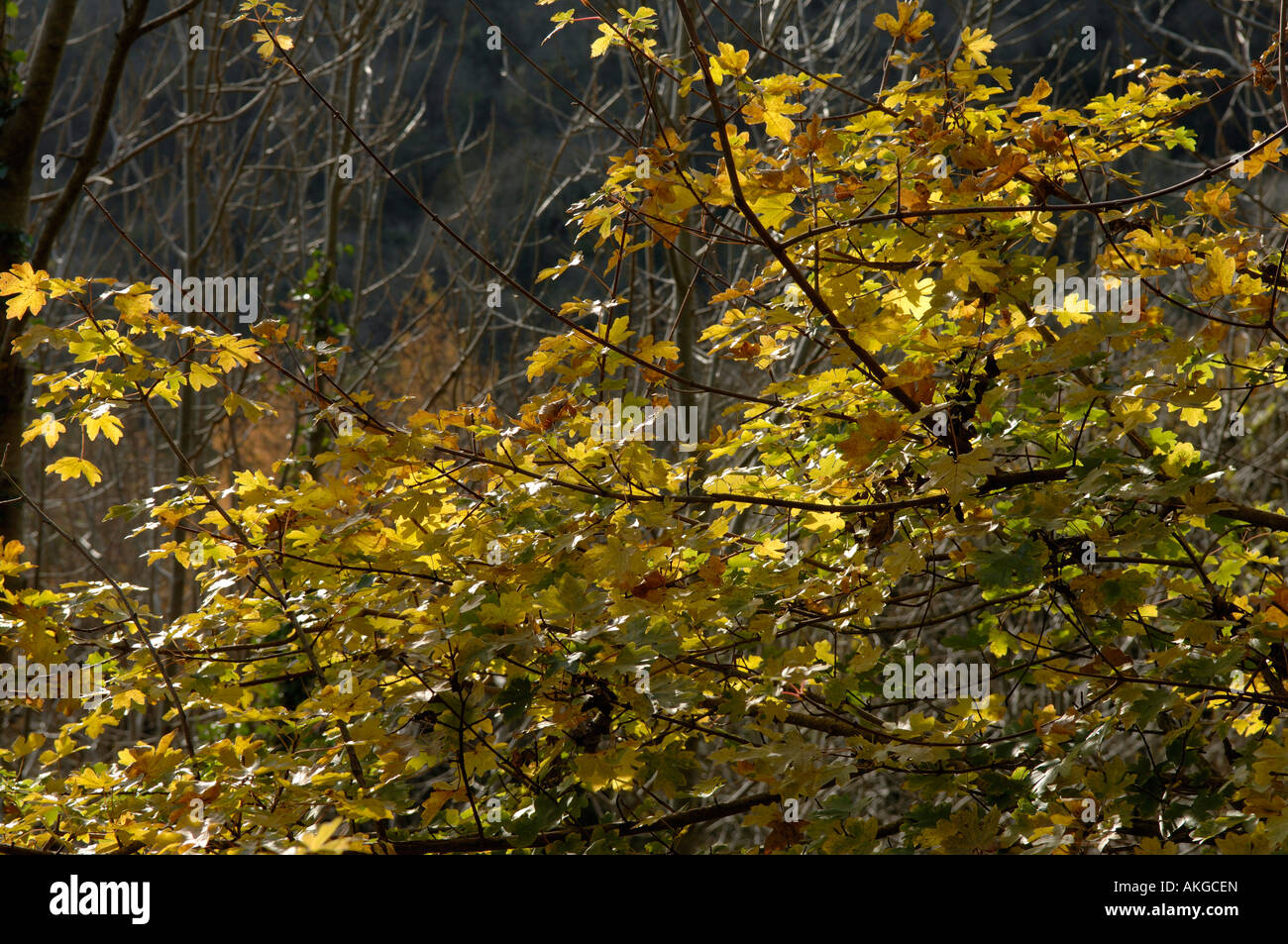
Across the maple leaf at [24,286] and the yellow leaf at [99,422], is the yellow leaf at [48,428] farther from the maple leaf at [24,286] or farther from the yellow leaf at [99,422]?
the maple leaf at [24,286]

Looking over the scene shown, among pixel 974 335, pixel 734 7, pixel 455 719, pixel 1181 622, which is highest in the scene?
pixel 734 7

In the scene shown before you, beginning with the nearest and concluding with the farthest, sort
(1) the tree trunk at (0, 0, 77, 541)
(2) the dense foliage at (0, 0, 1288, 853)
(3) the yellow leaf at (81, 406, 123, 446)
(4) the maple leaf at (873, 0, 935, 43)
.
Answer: (2) the dense foliage at (0, 0, 1288, 853)
(3) the yellow leaf at (81, 406, 123, 446)
(4) the maple leaf at (873, 0, 935, 43)
(1) the tree trunk at (0, 0, 77, 541)

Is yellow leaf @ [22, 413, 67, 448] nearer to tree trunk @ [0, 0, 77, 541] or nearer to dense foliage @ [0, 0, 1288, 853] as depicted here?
dense foliage @ [0, 0, 1288, 853]

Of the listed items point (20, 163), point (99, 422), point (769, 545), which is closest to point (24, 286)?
point (99, 422)

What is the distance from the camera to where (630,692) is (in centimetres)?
193

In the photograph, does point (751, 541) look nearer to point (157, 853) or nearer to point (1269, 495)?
point (157, 853)

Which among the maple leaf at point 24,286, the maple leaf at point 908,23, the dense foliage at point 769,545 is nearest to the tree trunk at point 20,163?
the dense foliage at point 769,545

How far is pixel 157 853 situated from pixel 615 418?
1183 mm

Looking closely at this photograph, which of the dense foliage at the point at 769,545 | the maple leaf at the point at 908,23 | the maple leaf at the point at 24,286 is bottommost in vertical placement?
the dense foliage at the point at 769,545

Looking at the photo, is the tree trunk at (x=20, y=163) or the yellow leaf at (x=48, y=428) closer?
the yellow leaf at (x=48, y=428)

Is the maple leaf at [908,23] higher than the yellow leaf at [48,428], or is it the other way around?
the maple leaf at [908,23]

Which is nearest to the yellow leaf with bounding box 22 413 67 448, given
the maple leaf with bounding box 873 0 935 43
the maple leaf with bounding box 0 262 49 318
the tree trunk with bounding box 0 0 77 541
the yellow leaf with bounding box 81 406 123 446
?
the yellow leaf with bounding box 81 406 123 446

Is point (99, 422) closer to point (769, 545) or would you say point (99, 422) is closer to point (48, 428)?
point (48, 428)
